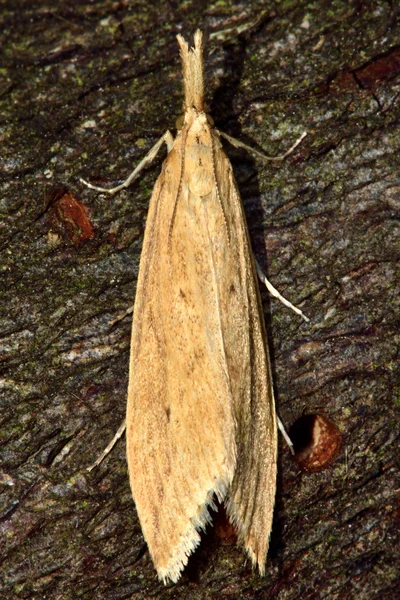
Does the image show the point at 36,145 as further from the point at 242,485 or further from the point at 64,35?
the point at 242,485

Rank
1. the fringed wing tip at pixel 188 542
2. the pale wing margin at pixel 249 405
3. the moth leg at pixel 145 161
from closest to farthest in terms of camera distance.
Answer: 1. the fringed wing tip at pixel 188 542
2. the pale wing margin at pixel 249 405
3. the moth leg at pixel 145 161

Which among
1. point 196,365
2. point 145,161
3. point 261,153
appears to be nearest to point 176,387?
point 196,365

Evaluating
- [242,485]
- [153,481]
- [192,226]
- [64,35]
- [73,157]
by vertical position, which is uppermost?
[64,35]

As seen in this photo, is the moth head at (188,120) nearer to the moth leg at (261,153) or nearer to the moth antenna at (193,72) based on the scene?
the moth antenna at (193,72)

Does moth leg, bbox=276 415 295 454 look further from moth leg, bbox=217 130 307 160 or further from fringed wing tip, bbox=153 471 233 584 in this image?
moth leg, bbox=217 130 307 160

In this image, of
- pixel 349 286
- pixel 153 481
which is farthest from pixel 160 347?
pixel 349 286

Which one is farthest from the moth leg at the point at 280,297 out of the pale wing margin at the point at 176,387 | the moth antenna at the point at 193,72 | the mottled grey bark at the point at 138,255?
the moth antenna at the point at 193,72

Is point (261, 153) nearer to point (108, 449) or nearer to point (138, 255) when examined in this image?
point (138, 255)
